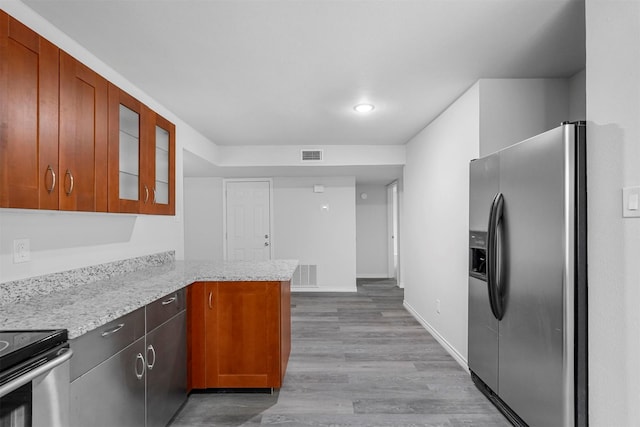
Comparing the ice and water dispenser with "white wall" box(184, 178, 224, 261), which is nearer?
the ice and water dispenser

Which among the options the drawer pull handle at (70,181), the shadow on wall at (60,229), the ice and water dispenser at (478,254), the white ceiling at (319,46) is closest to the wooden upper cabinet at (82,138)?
the drawer pull handle at (70,181)

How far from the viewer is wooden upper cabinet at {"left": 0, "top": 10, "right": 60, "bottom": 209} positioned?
1469mm

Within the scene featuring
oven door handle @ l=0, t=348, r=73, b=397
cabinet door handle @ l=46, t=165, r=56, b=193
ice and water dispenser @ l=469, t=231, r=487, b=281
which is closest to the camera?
oven door handle @ l=0, t=348, r=73, b=397

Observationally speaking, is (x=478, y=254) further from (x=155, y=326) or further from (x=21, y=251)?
(x=21, y=251)

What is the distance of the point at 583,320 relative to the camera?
1749 millimetres

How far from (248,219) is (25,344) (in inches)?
209

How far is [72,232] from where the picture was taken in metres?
2.30

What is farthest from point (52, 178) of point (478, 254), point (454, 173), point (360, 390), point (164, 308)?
point (454, 173)

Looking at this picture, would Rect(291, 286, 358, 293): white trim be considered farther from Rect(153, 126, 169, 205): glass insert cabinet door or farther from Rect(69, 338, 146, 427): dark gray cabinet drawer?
Rect(69, 338, 146, 427): dark gray cabinet drawer

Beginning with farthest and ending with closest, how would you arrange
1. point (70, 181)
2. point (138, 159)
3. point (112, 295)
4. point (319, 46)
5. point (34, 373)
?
point (138, 159) → point (319, 46) → point (112, 295) → point (70, 181) → point (34, 373)

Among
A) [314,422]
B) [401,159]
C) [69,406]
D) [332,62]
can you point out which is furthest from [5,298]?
[401,159]

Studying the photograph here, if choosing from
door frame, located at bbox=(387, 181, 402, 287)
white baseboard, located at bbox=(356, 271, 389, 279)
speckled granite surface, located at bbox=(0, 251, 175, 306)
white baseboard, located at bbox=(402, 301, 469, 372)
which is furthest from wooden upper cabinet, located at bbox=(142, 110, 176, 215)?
white baseboard, located at bbox=(356, 271, 389, 279)

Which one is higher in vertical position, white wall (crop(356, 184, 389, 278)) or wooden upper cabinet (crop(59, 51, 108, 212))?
wooden upper cabinet (crop(59, 51, 108, 212))

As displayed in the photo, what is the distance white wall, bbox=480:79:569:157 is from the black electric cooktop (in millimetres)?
2805
